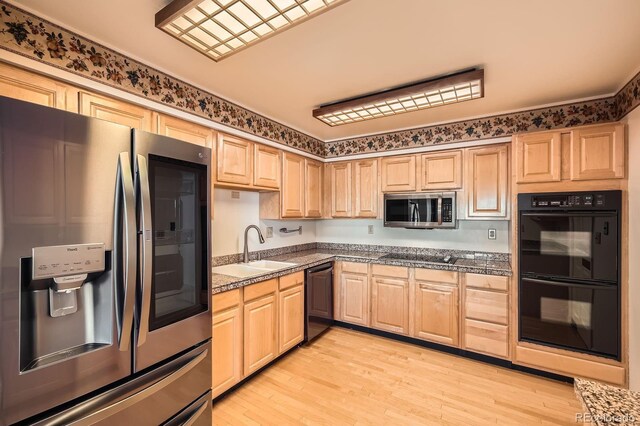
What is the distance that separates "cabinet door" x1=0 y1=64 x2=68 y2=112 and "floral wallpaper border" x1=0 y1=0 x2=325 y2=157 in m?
0.10

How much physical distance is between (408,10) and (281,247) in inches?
112

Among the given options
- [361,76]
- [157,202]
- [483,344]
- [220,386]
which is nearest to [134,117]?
[157,202]

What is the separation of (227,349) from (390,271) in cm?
191

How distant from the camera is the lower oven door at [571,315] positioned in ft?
7.59

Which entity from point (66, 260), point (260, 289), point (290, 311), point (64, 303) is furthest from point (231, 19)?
point (290, 311)

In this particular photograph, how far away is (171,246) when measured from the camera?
146cm

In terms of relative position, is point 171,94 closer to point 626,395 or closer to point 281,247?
point 281,247

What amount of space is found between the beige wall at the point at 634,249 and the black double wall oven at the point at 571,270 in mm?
76

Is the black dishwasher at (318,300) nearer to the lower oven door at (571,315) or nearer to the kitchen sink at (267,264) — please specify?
the kitchen sink at (267,264)

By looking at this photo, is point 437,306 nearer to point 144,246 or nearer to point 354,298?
point 354,298

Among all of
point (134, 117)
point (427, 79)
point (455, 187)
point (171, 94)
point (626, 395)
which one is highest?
point (427, 79)

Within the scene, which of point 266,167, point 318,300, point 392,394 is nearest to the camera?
point 392,394

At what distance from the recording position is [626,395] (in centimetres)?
93

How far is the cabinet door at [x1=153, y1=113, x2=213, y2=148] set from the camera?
81.7 inches
